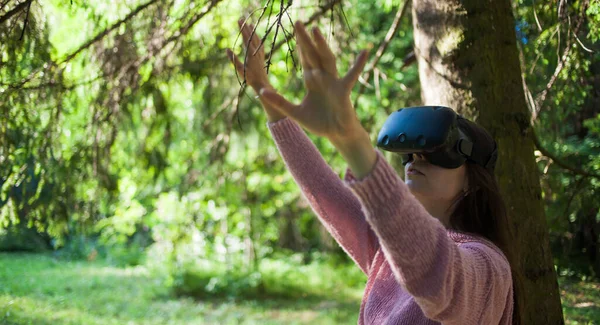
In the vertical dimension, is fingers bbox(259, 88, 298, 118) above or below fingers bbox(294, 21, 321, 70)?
below

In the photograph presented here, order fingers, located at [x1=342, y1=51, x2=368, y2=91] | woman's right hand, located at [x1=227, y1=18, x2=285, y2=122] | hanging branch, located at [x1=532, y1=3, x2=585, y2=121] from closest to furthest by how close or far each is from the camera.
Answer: fingers, located at [x1=342, y1=51, x2=368, y2=91]
woman's right hand, located at [x1=227, y1=18, x2=285, y2=122]
hanging branch, located at [x1=532, y1=3, x2=585, y2=121]

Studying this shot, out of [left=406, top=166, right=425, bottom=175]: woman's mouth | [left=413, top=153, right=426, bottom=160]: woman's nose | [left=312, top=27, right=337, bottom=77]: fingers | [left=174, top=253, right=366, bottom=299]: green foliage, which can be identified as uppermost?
[left=312, top=27, right=337, bottom=77]: fingers

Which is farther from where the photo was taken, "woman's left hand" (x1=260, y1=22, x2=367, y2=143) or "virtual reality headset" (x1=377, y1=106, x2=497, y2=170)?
"virtual reality headset" (x1=377, y1=106, x2=497, y2=170)

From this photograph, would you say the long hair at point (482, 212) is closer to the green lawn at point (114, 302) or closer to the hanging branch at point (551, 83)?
the hanging branch at point (551, 83)

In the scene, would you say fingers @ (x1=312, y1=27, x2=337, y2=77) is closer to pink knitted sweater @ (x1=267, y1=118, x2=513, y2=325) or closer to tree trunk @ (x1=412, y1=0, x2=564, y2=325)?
pink knitted sweater @ (x1=267, y1=118, x2=513, y2=325)

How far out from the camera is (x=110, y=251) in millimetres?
10656

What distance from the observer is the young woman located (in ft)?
4.03

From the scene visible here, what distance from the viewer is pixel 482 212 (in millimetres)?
1761

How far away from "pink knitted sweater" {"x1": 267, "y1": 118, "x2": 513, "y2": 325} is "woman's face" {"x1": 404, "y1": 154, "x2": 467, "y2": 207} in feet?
0.36

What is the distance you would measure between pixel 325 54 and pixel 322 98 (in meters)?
0.08

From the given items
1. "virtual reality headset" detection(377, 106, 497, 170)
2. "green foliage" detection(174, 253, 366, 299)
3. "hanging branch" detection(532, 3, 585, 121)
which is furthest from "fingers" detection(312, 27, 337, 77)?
"green foliage" detection(174, 253, 366, 299)

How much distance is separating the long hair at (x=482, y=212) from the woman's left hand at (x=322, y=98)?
2.06 feet

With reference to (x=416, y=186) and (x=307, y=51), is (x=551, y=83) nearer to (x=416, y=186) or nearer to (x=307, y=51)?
(x=416, y=186)

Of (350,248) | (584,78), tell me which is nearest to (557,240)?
(584,78)
